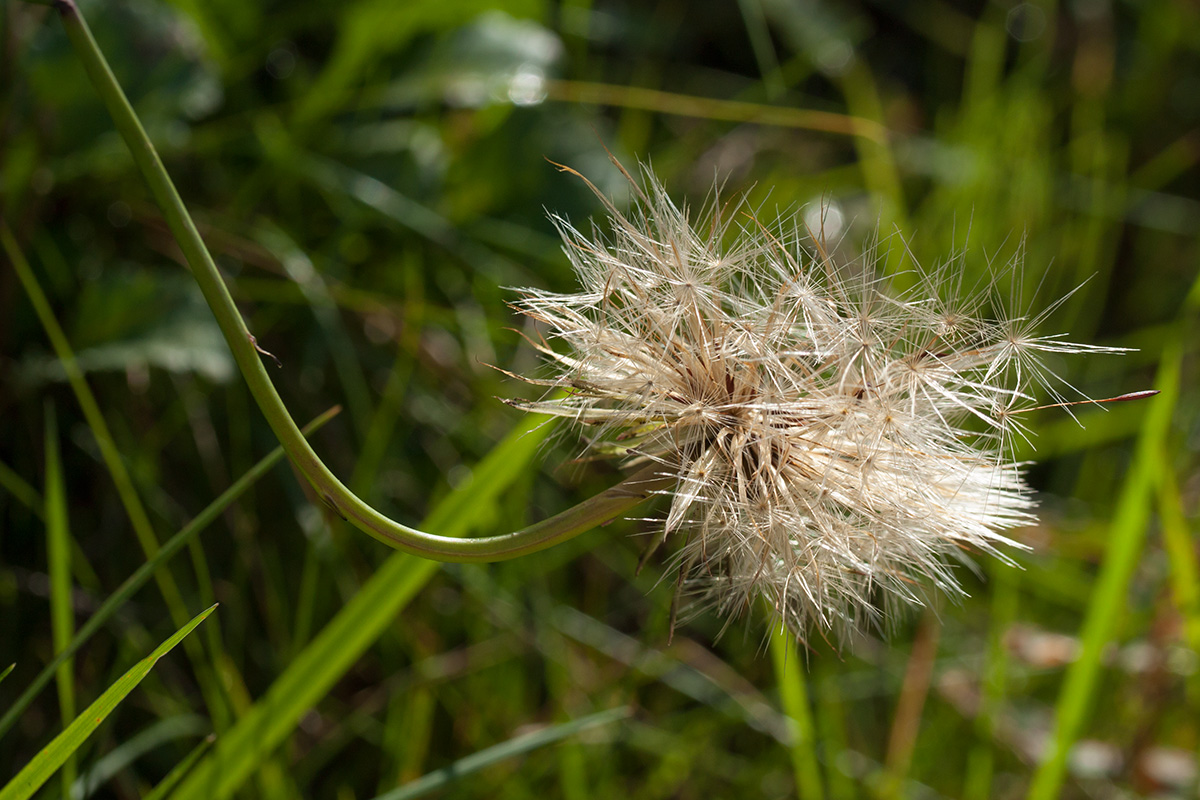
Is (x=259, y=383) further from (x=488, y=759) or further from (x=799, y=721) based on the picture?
(x=799, y=721)

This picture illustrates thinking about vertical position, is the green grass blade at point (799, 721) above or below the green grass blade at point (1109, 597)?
below

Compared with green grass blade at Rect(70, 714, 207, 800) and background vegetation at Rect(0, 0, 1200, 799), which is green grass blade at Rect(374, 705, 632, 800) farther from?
green grass blade at Rect(70, 714, 207, 800)

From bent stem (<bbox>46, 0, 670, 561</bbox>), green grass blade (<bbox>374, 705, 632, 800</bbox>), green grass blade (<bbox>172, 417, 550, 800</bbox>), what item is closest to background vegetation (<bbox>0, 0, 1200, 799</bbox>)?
green grass blade (<bbox>172, 417, 550, 800</bbox>)

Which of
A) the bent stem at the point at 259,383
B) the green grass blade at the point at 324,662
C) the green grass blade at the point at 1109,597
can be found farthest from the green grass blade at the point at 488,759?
the green grass blade at the point at 1109,597

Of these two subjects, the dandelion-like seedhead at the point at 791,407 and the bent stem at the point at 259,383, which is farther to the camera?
the dandelion-like seedhead at the point at 791,407

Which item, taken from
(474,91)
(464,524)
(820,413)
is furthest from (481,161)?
(820,413)

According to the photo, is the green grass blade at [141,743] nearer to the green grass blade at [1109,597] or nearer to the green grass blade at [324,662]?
the green grass blade at [324,662]

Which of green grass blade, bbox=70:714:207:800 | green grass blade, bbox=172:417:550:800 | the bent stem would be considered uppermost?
the bent stem

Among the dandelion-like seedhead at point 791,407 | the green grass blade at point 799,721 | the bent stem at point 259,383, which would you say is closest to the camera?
the bent stem at point 259,383
